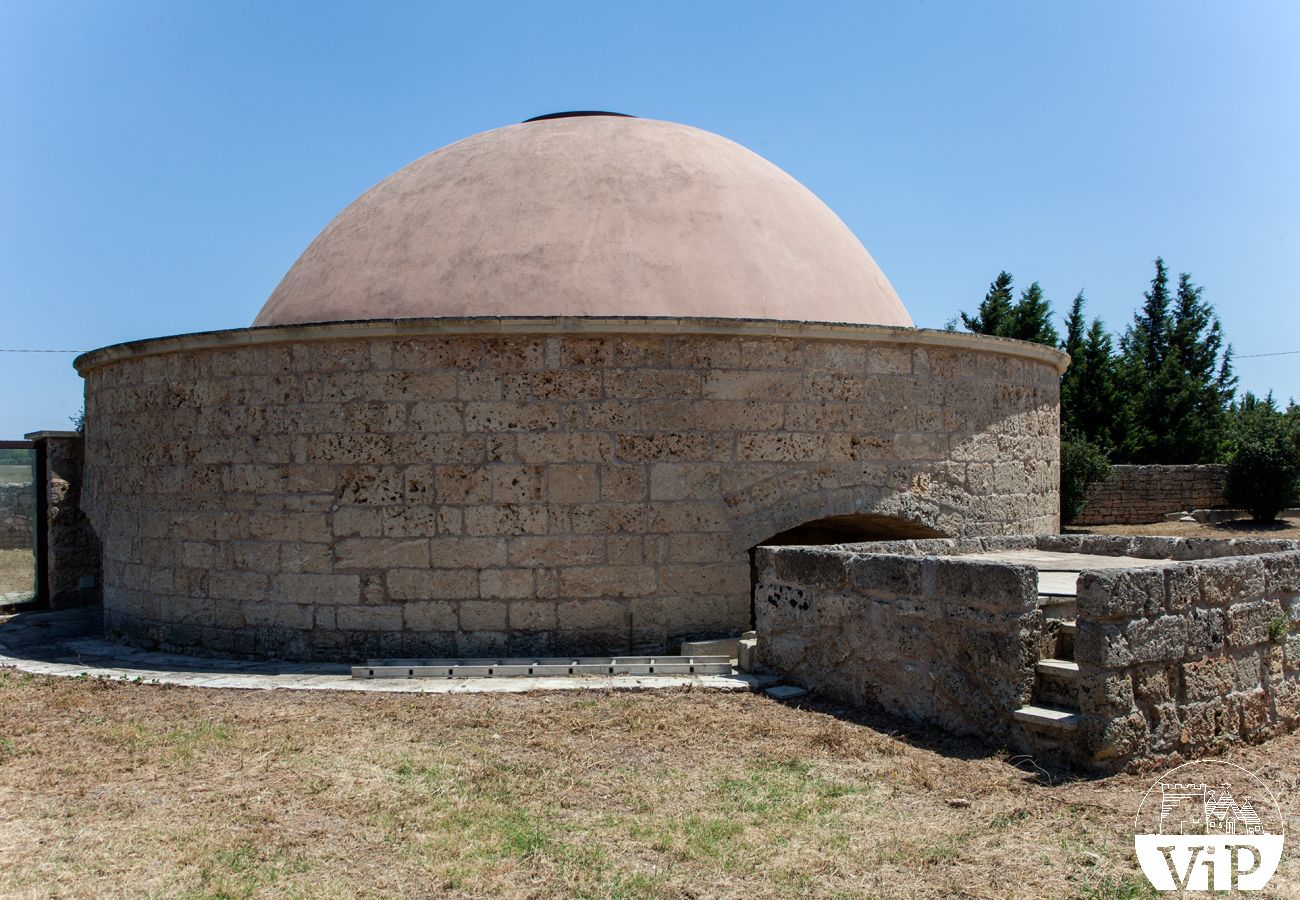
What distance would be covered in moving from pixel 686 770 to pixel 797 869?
121cm

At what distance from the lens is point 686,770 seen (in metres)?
4.85

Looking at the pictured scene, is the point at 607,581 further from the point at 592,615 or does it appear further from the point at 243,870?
the point at 243,870

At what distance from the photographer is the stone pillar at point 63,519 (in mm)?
10711

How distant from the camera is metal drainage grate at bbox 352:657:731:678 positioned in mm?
6754

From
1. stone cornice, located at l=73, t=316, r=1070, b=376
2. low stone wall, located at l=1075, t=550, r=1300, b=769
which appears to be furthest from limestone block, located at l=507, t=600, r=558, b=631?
low stone wall, located at l=1075, t=550, r=1300, b=769

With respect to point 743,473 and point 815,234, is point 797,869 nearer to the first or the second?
point 743,473

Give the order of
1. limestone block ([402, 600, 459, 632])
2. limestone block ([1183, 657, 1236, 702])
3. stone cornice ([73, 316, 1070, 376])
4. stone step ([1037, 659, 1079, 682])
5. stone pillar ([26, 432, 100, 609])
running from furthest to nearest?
1. stone pillar ([26, 432, 100, 609])
2. limestone block ([402, 600, 459, 632])
3. stone cornice ([73, 316, 1070, 376])
4. limestone block ([1183, 657, 1236, 702])
5. stone step ([1037, 659, 1079, 682])

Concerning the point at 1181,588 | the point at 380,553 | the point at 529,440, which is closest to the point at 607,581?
the point at 529,440

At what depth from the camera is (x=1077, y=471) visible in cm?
1970

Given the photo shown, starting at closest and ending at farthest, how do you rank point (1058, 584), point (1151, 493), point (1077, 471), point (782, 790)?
point (782, 790) → point (1058, 584) → point (1077, 471) → point (1151, 493)

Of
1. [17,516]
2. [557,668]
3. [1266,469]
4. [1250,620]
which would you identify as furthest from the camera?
[1266,469]

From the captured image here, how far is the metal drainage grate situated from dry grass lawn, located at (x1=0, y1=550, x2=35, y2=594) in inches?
249

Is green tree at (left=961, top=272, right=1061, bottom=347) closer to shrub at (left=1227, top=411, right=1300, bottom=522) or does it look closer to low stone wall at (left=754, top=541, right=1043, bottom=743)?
shrub at (left=1227, top=411, right=1300, bottom=522)

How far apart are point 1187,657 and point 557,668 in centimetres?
371
